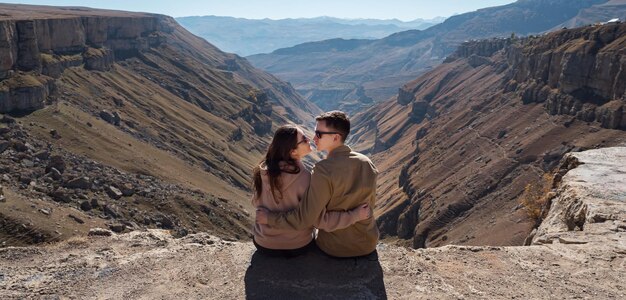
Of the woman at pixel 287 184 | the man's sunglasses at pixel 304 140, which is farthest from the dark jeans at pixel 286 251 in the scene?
the man's sunglasses at pixel 304 140

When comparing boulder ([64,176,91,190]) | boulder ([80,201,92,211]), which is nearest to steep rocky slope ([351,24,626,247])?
boulder ([80,201,92,211])

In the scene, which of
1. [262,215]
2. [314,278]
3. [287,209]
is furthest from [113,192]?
[314,278]

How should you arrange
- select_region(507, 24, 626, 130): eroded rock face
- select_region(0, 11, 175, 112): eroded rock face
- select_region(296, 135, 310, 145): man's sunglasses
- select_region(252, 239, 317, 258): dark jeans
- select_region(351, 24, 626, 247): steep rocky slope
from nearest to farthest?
select_region(296, 135, 310, 145): man's sunglasses
select_region(252, 239, 317, 258): dark jeans
select_region(0, 11, 175, 112): eroded rock face
select_region(351, 24, 626, 247): steep rocky slope
select_region(507, 24, 626, 130): eroded rock face

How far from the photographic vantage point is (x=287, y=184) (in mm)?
12867

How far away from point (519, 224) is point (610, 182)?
46.0 metres

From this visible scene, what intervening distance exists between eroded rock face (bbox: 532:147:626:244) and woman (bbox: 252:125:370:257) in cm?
1001

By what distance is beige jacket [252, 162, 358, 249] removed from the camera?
12727 mm

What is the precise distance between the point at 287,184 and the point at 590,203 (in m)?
14.2

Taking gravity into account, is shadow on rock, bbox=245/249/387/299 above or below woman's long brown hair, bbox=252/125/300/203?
below

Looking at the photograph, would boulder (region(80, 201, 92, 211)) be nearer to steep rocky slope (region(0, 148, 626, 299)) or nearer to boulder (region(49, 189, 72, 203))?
boulder (region(49, 189, 72, 203))

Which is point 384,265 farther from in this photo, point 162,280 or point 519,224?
point 519,224

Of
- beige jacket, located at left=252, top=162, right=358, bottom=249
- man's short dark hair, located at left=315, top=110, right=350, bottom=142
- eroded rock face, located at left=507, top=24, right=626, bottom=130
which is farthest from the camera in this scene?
eroded rock face, located at left=507, top=24, right=626, bottom=130

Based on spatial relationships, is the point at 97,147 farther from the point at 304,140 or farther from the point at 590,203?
the point at 304,140

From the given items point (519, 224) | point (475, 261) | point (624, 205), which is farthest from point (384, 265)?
point (519, 224)
